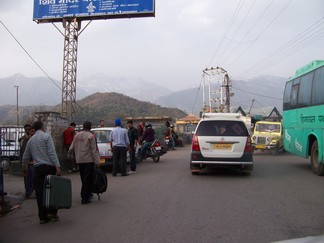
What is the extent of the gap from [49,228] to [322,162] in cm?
823

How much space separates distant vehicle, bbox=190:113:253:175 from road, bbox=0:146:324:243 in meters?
0.73

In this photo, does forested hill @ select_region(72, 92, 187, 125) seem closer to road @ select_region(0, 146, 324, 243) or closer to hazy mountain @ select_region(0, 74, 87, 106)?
road @ select_region(0, 146, 324, 243)

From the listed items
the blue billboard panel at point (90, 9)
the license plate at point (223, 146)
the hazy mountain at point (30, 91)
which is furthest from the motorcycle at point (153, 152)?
the hazy mountain at point (30, 91)

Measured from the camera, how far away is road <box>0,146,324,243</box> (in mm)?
5656

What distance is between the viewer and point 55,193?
6.48 metres

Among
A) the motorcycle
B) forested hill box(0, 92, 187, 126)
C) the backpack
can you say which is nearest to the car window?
the motorcycle

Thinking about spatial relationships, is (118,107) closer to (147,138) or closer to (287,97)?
(147,138)

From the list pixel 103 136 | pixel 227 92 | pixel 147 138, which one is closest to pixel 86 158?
pixel 103 136

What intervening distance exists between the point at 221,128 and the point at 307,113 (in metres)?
3.10

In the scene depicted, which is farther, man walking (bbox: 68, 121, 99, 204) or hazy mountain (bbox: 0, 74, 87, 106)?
hazy mountain (bbox: 0, 74, 87, 106)

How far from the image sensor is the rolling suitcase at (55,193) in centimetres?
642

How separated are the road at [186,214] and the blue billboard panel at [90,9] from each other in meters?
14.8

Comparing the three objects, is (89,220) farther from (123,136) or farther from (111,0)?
(111,0)

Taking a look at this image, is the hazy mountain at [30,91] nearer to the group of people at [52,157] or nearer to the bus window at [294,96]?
the bus window at [294,96]
